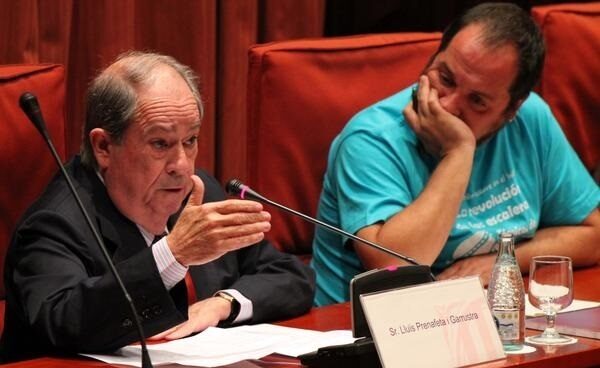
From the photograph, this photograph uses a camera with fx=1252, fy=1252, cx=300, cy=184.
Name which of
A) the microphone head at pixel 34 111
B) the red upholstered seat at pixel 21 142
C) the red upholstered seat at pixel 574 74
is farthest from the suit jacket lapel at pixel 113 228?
the red upholstered seat at pixel 574 74

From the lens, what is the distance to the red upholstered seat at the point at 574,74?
359 cm

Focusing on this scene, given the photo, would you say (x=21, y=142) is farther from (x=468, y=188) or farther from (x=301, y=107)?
(x=468, y=188)

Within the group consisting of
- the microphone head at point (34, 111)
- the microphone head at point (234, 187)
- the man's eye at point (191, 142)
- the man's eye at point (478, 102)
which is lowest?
the man's eye at point (478, 102)

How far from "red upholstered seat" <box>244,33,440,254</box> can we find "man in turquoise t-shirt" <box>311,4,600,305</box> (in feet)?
0.28

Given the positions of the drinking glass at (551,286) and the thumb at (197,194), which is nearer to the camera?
the drinking glass at (551,286)

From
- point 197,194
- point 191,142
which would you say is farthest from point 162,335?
point 191,142

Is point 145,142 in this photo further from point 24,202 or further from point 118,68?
point 24,202

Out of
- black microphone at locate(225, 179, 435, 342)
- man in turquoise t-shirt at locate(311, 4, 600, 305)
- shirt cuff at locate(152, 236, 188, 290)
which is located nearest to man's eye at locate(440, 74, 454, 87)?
man in turquoise t-shirt at locate(311, 4, 600, 305)

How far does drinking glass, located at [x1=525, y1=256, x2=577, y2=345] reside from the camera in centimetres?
217

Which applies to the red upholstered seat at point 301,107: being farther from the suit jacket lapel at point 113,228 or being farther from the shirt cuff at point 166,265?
the shirt cuff at point 166,265

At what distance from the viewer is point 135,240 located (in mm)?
2348

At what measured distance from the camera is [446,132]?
291 centimetres

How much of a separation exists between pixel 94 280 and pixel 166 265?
4.8 inches

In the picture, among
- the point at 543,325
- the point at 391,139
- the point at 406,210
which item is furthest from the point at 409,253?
the point at 543,325
